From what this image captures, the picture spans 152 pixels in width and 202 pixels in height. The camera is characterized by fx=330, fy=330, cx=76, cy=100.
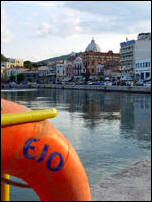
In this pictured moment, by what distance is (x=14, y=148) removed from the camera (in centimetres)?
149

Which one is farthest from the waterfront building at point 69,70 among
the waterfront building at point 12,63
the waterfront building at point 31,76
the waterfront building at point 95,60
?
the waterfront building at point 12,63

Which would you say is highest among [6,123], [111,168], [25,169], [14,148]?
[6,123]

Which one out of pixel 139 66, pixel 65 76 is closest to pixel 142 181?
pixel 139 66

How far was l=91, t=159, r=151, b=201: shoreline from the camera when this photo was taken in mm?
7371

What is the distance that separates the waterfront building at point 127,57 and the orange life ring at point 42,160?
82.8 meters

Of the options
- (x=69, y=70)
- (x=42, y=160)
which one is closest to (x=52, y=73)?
(x=69, y=70)

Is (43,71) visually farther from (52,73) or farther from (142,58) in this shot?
(142,58)

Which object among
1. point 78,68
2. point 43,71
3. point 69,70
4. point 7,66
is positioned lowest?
point 69,70

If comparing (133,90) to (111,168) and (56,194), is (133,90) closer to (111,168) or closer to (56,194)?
(111,168)

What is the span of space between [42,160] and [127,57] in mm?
86235

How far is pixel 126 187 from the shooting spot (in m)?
7.98

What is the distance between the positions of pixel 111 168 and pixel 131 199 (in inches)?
132

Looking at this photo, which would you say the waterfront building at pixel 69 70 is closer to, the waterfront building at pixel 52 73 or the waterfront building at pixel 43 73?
the waterfront building at pixel 52 73

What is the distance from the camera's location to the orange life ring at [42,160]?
58.8 inches
